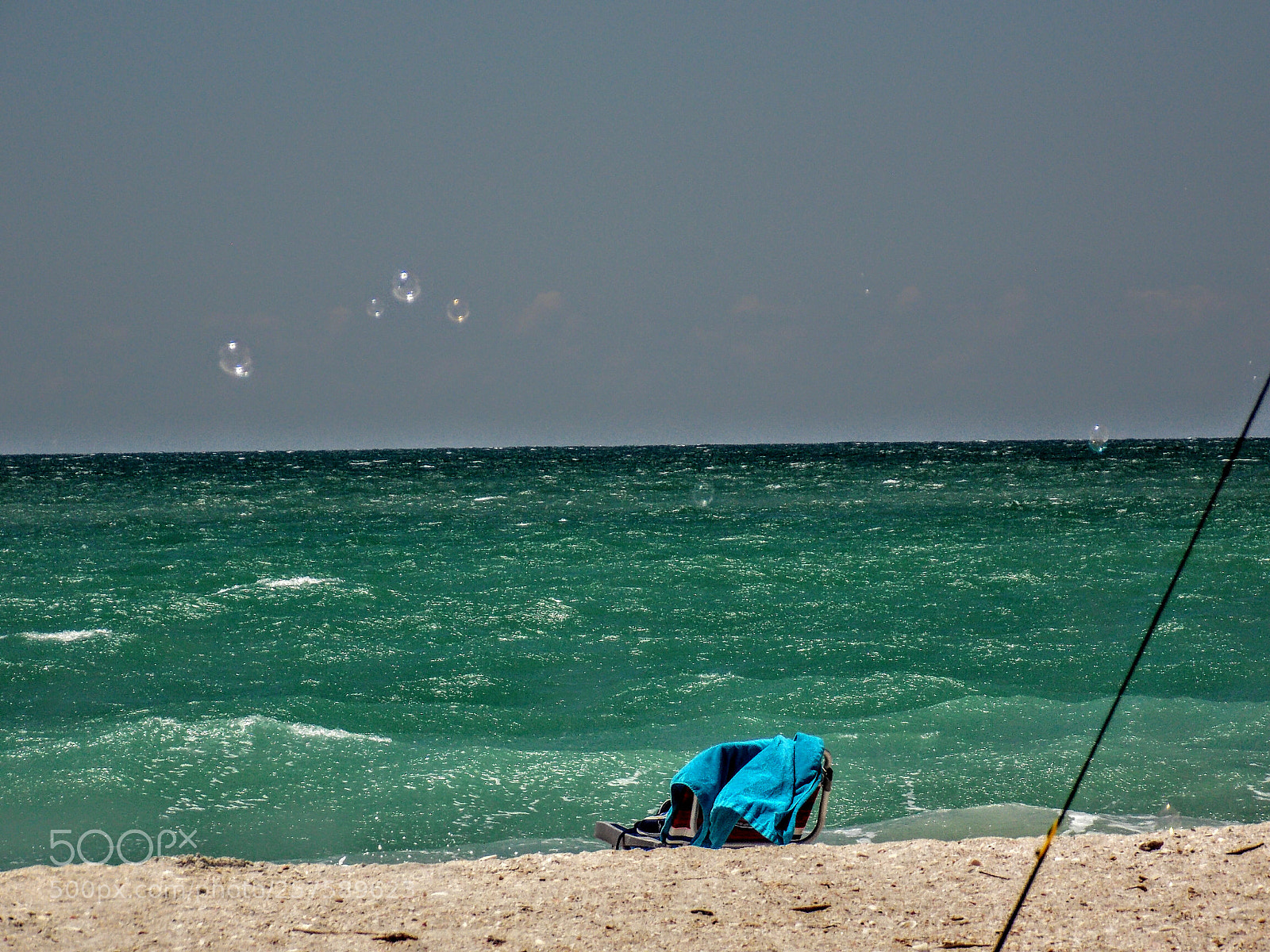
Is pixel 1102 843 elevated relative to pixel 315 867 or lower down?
elevated

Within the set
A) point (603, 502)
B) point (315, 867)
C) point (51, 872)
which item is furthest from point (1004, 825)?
point (603, 502)

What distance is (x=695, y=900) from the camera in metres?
4.82

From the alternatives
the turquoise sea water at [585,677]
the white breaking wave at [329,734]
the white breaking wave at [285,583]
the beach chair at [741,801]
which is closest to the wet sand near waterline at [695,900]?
the beach chair at [741,801]

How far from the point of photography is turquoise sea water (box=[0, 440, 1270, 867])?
7.26m

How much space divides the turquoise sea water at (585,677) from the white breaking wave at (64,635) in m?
0.09

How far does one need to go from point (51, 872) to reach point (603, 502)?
30413 mm

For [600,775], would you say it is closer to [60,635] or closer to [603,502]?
[60,635]

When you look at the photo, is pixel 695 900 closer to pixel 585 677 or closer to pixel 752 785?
pixel 752 785

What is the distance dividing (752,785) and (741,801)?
0.20 m

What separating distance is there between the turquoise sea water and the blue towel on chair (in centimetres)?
88

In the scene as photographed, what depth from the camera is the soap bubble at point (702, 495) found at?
35469 mm

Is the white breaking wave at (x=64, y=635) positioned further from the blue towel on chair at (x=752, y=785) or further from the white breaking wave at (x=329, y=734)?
the blue towel on chair at (x=752, y=785)

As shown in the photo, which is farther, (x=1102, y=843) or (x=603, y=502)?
(x=603, y=502)

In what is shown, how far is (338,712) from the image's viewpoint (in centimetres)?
1002
